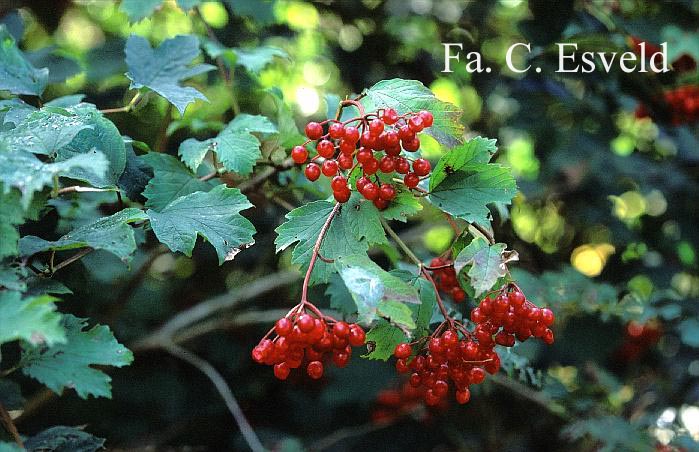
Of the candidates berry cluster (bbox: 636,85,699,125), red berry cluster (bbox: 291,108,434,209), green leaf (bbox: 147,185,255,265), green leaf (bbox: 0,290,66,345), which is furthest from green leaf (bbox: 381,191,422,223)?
berry cluster (bbox: 636,85,699,125)

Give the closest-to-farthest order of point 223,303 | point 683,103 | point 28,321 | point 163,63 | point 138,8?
1. point 28,321
2. point 163,63
3. point 138,8
4. point 683,103
5. point 223,303

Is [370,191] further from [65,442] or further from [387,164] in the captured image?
[65,442]

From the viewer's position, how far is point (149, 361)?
2357 mm

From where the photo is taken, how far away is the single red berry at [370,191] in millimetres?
991

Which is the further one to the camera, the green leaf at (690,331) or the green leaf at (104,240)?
the green leaf at (690,331)

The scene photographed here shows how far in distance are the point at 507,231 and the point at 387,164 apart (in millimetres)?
758

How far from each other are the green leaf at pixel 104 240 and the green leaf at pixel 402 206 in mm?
378

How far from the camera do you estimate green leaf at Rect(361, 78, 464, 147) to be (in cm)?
103

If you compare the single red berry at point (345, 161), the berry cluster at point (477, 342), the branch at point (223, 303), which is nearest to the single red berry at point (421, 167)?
the single red berry at point (345, 161)

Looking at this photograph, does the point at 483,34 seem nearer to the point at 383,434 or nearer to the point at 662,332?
the point at 662,332

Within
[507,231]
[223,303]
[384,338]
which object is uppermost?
[384,338]

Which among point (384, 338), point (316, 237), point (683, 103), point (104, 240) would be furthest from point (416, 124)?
point (683, 103)

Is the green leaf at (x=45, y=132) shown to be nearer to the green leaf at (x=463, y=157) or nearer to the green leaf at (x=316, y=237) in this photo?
the green leaf at (x=316, y=237)

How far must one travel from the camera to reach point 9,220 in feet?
2.74
